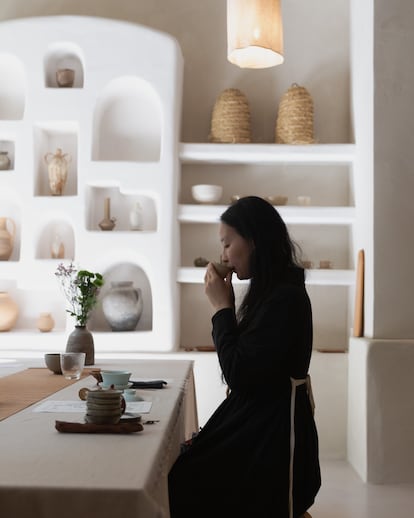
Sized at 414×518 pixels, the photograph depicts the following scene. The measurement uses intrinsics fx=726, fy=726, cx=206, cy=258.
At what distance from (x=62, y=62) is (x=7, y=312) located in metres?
1.84

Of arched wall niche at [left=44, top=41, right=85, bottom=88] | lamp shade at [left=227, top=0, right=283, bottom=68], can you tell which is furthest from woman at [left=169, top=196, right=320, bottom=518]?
arched wall niche at [left=44, top=41, right=85, bottom=88]

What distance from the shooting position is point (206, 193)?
16.3 ft

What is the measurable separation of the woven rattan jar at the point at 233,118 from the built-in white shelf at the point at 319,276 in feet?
3.05

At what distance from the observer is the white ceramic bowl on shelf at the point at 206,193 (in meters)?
4.97

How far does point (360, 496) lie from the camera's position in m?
3.87

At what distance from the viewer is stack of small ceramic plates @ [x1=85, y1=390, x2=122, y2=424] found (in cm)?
169

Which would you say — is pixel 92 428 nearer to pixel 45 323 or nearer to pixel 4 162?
pixel 45 323

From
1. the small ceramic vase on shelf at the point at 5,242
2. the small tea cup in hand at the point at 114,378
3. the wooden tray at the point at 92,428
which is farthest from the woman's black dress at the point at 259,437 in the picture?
the small ceramic vase on shelf at the point at 5,242

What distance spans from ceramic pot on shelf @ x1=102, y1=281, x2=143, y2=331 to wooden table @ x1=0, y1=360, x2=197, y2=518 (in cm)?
297

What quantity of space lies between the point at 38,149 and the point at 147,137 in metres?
0.77

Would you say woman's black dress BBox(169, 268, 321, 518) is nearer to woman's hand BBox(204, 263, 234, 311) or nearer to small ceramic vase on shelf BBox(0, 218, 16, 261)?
woman's hand BBox(204, 263, 234, 311)

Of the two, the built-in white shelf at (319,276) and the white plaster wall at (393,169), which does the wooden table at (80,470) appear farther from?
the built-in white shelf at (319,276)

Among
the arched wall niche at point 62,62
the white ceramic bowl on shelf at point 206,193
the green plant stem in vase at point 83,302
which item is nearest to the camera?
the green plant stem in vase at point 83,302

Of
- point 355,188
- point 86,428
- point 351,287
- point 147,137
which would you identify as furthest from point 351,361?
point 86,428
